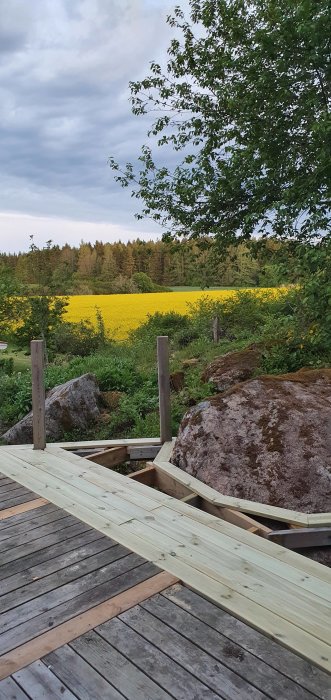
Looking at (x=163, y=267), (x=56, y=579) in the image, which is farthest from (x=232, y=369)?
(x=163, y=267)

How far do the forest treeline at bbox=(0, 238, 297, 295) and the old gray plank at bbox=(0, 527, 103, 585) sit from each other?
5152 millimetres

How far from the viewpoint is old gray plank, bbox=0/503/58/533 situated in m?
4.37

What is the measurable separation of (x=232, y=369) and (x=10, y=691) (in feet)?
21.1

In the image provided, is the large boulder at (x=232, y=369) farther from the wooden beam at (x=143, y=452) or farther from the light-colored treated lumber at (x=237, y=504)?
the light-colored treated lumber at (x=237, y=504)

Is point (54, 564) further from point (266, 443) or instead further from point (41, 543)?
point (266, 443)

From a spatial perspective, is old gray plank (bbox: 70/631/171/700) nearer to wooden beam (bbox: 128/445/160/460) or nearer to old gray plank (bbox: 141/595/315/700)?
old gray plank (bbox: 141/595/315/700)

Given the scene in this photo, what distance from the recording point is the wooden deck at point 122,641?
7.94ft

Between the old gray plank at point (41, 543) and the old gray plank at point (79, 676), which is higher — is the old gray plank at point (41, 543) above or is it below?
below

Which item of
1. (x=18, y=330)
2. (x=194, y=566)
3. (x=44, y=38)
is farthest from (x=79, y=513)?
(x=18, y=330)

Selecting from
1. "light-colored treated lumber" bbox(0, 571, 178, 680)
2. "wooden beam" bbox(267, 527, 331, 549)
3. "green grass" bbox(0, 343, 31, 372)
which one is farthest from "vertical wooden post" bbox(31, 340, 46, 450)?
"green grass" bbox(0, 343, 31, 372)

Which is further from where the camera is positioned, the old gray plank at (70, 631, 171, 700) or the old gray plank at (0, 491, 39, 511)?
the old gray plank at (0, 491, 39, 511)

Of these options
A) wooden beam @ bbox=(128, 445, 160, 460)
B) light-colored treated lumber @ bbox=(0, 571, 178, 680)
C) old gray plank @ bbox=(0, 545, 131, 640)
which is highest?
light-colored treated lumber @ bbox=(0, 571, 178, 680)

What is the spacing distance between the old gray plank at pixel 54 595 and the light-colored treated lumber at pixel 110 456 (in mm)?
2605

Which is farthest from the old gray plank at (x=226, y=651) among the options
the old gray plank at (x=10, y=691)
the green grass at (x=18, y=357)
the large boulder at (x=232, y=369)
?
the green grass at (x=18, y=357)
